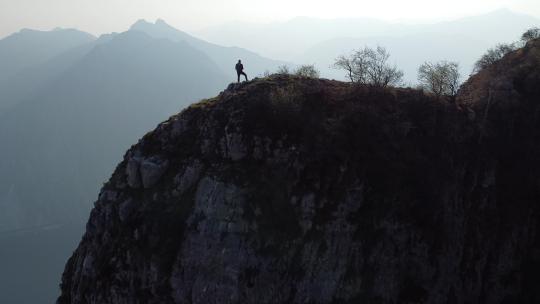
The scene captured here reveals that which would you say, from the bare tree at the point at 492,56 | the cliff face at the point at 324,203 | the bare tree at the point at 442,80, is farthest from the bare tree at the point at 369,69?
the bare tree at the point at 492,56

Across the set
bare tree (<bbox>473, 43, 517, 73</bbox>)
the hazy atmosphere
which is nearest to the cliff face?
the hazy atmosphere

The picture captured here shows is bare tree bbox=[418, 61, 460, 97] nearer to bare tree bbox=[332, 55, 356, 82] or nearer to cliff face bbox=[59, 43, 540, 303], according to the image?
cliff face bbox=[59, 43, 540, 303]

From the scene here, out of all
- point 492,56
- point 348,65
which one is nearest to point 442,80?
point 348,65

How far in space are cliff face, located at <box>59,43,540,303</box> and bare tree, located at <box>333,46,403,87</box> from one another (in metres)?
4.53

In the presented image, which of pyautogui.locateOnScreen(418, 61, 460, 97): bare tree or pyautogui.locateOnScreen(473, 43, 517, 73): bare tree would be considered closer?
pyautogui.locateOnScreen(418, 61, 460, 97): bare tree

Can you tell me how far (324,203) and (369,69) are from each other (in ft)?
62.3

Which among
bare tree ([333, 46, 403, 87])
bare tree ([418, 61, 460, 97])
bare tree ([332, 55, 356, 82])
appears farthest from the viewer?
bare tree ([332, 55, 356, 82])

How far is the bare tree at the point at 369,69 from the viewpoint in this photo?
4877 cm

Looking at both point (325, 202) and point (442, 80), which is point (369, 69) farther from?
point (325, 202)

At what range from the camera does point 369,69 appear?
163ft

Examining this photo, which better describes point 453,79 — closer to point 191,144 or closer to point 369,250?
point 369,250

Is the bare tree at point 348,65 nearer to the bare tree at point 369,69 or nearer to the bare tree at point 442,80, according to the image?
the bare tree at point 369,69

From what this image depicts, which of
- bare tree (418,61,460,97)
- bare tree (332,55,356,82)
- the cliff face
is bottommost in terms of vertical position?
the cliff face

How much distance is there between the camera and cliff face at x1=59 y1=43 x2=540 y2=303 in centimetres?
3581
